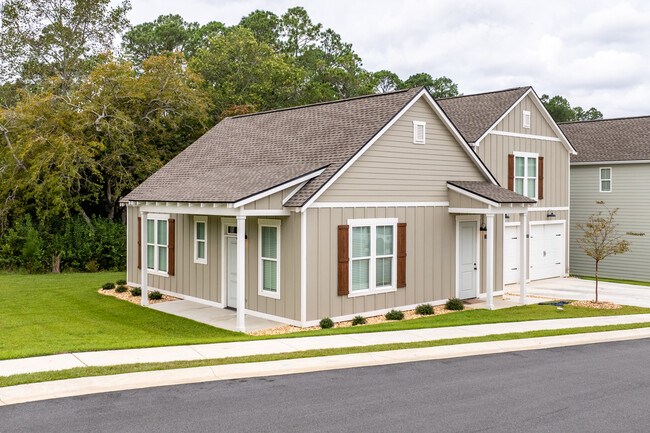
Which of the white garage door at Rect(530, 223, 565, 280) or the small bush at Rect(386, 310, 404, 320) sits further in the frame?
the white garage door at Rect(530, 223, 565, 280)

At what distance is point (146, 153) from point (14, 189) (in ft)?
19.8

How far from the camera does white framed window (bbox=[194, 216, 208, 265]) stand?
17.1m

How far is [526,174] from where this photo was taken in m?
22.9

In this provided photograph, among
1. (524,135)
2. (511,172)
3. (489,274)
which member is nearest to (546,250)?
(511,172)

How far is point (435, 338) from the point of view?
39.7 feet

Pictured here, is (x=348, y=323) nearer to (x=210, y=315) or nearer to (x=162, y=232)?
(x=210, y=315)

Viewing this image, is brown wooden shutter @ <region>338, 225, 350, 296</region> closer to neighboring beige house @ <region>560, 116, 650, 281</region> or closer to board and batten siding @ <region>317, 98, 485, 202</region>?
board and batten siding @ <region>317, 98, 485, 202</region>

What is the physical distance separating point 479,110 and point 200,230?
11783 mm

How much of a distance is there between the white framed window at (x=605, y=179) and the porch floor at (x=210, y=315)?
1859 cm

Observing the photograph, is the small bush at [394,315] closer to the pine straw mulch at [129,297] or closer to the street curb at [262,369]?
the street curb at [262,369]

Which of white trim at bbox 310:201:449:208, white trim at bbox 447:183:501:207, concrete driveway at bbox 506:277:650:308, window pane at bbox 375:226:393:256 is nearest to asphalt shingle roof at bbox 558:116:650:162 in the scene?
concrete driveway at bbox 506:277:650:308

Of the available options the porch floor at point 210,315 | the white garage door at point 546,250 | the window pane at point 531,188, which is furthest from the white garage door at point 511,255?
the porch floor at point 210,315

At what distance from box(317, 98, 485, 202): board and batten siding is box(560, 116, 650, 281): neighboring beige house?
11.4m

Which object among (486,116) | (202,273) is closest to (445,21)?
(486,116)
